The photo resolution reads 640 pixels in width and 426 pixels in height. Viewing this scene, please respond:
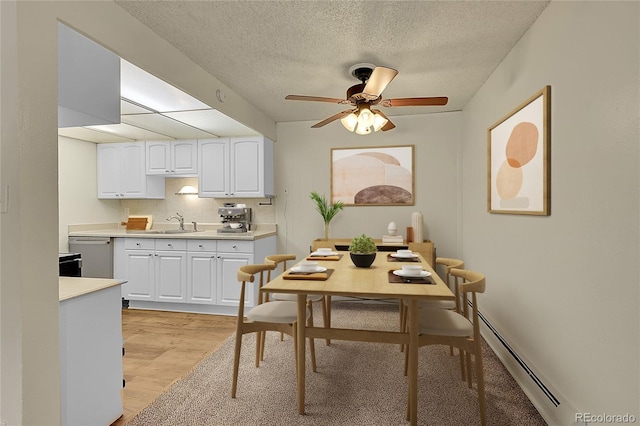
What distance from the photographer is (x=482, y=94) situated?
3.38 meters

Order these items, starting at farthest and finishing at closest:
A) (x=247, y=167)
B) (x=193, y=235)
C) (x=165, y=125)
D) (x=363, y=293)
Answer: (x=247, y=167)
(x=193, y=235)
(x=165, y=125)
(x=363, y=293)

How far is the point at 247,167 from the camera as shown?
14.4 feet

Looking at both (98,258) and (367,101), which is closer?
(367,101)

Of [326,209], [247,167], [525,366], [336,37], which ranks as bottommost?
[525,366]

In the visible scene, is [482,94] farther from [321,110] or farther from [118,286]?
[118,286]

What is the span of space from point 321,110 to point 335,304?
8.12ft

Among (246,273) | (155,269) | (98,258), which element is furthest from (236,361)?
(98,258)

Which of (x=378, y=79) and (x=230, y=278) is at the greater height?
(x=378, y=79)

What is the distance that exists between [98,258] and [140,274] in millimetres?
570

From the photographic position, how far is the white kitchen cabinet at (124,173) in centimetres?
462

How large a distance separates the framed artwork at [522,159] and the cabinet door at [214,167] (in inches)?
120

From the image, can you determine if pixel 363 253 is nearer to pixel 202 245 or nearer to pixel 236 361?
pixel 236 361

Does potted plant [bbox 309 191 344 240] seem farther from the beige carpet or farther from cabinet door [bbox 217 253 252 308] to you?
the beige carpet

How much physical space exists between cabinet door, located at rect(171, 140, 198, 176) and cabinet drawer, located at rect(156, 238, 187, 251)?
3.02ft
